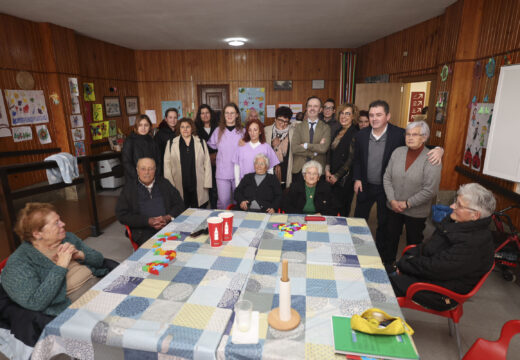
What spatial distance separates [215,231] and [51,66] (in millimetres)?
4619

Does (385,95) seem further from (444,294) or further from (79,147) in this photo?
(79,147)

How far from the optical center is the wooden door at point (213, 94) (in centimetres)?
732

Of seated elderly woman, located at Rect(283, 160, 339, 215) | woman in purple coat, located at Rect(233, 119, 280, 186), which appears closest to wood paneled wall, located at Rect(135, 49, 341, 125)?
woman in purple coat, located at Rect(233, 119, 280, 186)

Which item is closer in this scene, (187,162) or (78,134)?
(187,162)

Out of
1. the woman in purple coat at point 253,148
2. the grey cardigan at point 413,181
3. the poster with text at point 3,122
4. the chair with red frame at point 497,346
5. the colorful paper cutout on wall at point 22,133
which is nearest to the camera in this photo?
the chair with red frame at point 497,346

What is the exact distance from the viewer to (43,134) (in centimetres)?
472

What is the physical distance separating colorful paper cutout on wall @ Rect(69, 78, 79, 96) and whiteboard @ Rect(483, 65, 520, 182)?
592 centimetres

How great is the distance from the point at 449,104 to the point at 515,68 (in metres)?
1.09

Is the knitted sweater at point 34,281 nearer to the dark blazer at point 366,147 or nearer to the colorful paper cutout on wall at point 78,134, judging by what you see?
the dark blazer at point 366,147

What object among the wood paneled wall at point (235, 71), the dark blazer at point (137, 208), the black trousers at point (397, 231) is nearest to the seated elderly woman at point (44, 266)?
the dark blazer at point (137, 208)

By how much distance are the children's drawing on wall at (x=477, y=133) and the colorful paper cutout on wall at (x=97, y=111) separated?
610 centimetres

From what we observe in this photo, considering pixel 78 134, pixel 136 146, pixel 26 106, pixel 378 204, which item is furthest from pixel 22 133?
pixel 378 204

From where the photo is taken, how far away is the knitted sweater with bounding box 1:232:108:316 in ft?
4.78

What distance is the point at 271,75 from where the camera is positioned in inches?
284
